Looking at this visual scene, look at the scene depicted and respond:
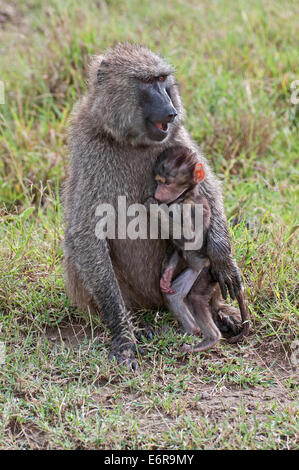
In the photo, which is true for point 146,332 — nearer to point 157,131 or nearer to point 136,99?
point 157,131

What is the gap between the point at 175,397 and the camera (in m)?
3.16

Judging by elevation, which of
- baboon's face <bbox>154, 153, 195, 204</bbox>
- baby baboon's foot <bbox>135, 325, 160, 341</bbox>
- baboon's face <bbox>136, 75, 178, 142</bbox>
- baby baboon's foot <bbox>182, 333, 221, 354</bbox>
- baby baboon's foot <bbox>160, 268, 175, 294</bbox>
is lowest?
baby baboon's foot <bbox>135, 325, 160, 341</bbox>

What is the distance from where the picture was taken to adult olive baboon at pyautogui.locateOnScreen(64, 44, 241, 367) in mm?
3439

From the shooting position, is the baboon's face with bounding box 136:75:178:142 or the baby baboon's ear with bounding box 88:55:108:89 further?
the baby baboon's ear with bounding box 88:55:108:89

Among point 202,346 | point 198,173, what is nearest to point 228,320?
point 202,346

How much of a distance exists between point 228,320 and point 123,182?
84cm

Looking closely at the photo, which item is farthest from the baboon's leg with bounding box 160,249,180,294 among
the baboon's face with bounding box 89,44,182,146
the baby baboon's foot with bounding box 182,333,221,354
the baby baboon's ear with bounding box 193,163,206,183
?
the baboon's face with bounding box 89,44,182,146

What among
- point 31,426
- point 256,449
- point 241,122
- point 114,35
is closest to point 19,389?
point 31,426

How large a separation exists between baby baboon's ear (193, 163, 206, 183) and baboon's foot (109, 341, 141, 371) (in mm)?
786

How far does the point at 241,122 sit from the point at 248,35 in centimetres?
126

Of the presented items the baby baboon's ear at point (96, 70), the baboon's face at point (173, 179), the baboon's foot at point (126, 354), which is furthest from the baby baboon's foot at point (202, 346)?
the baby baboon's ear at point (96, 70)

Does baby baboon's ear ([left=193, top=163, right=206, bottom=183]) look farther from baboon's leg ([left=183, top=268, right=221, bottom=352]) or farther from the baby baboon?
baboon's leg ([left=183, top=268, right=221, bottom=352])

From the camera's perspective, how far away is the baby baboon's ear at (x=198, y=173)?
11.1ft

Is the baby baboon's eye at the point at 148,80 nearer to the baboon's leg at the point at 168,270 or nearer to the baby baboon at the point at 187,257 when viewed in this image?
the baby baboon at the point at 187,257
